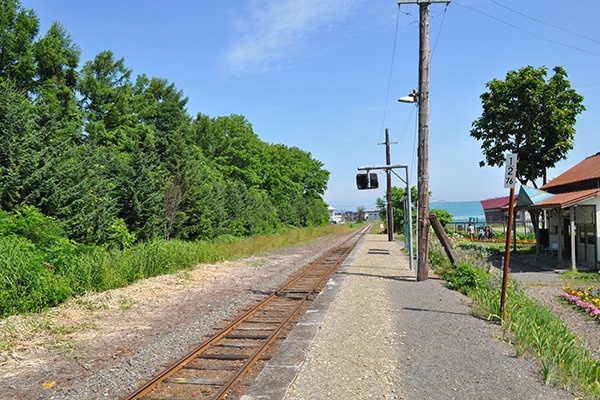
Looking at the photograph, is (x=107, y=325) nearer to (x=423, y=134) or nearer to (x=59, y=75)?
(x=423, y=134)

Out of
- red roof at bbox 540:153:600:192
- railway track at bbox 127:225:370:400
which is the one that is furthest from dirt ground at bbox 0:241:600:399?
red roof at bbox 540:153:600:192

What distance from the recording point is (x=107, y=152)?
2455 centimetres

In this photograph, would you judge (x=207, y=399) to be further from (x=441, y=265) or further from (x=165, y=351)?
(x=441, y=265)

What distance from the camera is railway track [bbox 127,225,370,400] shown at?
230 inches

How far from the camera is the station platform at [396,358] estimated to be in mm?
5434

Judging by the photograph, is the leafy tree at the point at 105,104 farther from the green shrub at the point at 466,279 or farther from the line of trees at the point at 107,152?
the green shrub at the point at 466,279

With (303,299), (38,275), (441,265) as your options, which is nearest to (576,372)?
(303,299)

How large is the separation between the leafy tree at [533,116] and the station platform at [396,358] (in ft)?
72.4

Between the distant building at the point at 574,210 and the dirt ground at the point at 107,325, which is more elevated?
the distant building at the point at 574,210

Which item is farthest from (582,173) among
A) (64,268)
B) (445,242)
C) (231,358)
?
(64,268)

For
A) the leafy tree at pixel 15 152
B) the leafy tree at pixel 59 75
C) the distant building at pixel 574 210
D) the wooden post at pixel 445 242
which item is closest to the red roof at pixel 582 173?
the distant building at pixel 574 210

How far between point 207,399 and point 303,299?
6793mm

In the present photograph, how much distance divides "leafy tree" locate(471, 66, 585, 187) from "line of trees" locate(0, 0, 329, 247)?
1807 centimetres

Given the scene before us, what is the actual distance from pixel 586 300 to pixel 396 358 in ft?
26.4
